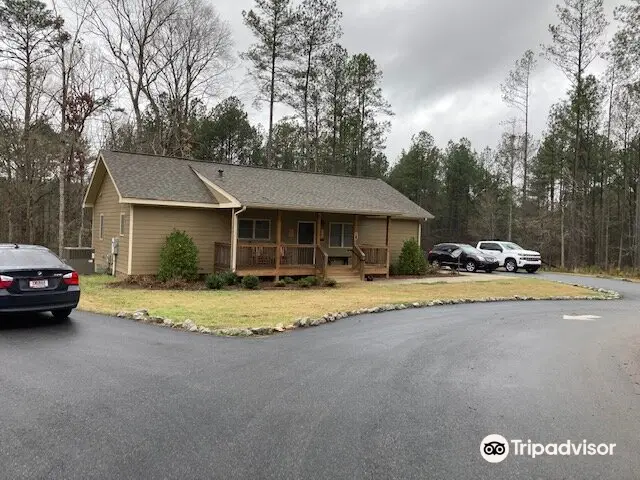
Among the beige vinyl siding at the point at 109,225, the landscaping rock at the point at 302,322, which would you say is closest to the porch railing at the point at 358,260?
the beige vinyl siding at the point at 109,225

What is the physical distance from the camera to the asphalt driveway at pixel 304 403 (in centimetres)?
350

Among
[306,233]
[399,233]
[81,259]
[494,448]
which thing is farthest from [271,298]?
[399,233]

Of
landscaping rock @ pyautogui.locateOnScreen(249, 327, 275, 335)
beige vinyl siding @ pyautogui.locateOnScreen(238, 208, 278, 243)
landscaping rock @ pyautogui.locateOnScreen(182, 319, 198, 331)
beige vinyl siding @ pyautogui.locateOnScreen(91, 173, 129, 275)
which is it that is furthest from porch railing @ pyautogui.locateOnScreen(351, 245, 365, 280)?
landscaping rock @ pyautogui.locateOnScreen(182, 319, 198, 331)

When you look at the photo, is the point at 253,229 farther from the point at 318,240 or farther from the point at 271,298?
the point at 271,298

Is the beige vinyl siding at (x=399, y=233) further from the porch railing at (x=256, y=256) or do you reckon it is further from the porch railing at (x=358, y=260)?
the porch railing at (x=256, y=256)

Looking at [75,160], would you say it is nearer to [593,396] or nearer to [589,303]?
[589,303]

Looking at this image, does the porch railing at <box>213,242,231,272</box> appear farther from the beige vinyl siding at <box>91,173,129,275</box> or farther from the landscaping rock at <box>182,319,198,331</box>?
the landscaping rock at <box>182,319,198,331</box>

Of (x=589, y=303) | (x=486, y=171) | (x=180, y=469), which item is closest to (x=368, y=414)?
(x=180, y=469)

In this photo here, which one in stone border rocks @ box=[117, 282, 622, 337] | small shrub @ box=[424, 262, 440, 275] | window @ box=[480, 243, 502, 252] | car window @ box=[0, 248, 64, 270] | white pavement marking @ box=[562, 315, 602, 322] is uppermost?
window @ box=[480, 243, 502, 252]

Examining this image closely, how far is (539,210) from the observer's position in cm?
4434

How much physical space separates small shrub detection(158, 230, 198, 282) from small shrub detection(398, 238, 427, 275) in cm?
973

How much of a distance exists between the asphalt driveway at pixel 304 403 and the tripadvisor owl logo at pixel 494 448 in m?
0.07

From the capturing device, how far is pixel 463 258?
27.2 metres

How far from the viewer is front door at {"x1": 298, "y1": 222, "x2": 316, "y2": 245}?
67.5ft
